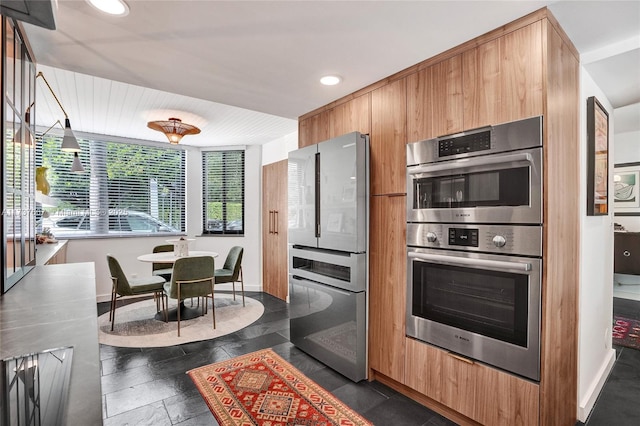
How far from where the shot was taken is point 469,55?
1940mm

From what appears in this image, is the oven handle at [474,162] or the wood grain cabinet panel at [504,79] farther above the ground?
the wood grain cabinet panel at [504,79]

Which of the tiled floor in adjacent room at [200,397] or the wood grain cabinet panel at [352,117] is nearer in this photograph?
the tiled floor in adjacent room at [200,397]

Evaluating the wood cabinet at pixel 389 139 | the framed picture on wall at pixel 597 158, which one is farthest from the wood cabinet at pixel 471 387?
the framed picture on wall at pixel 597 158

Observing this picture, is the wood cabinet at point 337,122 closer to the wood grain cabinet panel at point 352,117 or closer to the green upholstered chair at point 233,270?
the wood grain cabinet panel at point 352,117

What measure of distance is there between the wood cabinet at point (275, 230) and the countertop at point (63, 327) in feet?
10.6

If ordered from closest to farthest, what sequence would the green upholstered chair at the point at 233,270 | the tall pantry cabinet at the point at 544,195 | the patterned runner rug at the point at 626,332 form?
the tall pantry cabinet at the point at 544,195 < the patterned runner rug at the point at 626,332 < the green upholstered chair at the point at 233,270

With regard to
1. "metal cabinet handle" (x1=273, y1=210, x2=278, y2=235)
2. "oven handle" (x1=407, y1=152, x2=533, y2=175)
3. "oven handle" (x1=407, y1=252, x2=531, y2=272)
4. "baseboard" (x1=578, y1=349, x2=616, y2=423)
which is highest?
"oven handle" (x1=407, y1=152, x2=533, y2=175)

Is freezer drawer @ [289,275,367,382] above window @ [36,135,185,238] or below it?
below

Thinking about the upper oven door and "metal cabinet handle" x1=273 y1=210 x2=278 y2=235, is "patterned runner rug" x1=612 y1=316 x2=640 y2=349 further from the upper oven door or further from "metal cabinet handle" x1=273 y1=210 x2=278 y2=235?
"metal cabinet handle" x1=273 y1=210 x2=278 y2=235

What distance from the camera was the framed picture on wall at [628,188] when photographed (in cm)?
472

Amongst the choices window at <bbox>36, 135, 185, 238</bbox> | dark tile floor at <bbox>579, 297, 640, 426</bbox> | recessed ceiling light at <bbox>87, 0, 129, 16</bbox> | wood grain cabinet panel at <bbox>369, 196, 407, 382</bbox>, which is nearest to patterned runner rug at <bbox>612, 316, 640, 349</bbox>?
dark tile floor at <bbox>579, 297, 640, 426</bbox>

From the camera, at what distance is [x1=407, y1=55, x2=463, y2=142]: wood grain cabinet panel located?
2.00m

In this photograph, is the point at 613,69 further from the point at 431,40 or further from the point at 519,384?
the point at 519,384

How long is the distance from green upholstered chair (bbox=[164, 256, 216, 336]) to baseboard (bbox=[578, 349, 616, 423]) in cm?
332
